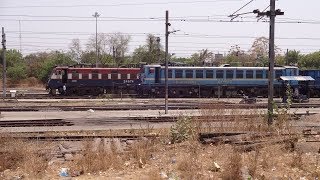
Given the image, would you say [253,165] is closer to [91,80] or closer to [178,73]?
[178,73]

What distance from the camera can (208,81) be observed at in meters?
44.9

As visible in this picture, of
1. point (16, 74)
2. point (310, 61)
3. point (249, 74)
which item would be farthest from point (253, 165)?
point (310, 61)

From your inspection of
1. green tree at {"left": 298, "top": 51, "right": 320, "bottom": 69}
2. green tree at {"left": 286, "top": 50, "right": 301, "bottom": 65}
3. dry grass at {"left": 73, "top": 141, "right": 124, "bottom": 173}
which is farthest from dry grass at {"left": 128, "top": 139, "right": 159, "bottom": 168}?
green tree at {"left": 286, "top": 50, "right": 301, "bottom": 65}

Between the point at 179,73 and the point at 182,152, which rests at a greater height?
the point at 179,73

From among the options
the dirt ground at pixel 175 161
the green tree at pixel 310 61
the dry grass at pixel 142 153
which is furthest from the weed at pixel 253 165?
the green tree at pixel 310 61

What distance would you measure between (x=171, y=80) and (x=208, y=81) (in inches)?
160

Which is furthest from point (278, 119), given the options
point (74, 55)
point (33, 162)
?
point (74, 55)

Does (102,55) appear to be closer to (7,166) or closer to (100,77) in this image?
(100,77)

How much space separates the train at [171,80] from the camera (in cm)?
4438

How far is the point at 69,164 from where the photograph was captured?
36.3ft

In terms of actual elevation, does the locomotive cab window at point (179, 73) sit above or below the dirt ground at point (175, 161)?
above

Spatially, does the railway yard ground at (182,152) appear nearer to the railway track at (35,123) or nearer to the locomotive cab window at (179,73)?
the railway track at (35,123)

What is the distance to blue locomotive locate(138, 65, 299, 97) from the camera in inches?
1751

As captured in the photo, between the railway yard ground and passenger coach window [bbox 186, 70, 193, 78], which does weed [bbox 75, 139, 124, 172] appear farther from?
passenger coach window [bbox 186, 70, 193, 78]
